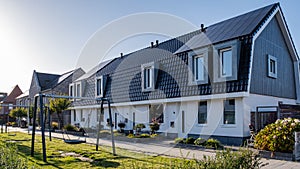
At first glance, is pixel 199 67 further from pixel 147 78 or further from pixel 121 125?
pixel 121 125

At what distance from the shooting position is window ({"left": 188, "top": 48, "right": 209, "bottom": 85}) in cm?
1418

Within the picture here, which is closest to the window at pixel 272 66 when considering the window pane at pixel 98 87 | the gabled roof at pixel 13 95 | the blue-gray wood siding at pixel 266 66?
the blue-gray wood siding at pixel 266 66

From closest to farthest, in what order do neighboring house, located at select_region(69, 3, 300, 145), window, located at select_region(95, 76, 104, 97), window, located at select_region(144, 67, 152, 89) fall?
neighboring house, located at select_region(69, 3, 300, 145) < window, located at select_region(144, 67, 152, 89) < window, located at select_region(95, 76, 104, 97)

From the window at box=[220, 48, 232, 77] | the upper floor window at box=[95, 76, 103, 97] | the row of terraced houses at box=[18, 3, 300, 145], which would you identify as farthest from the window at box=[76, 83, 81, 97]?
the window at box=[220, 48, 232, 77]

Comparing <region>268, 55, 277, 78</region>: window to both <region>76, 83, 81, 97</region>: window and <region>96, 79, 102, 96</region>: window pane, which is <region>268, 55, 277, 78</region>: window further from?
<region>76, 83, 81, 97</region>: window

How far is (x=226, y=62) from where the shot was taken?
1365 cm

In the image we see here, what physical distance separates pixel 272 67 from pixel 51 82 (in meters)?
33.2

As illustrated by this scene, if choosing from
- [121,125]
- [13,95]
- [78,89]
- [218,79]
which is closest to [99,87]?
[78,89]

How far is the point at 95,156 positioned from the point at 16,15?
538 cm

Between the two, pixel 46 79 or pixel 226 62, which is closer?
pixel 226 62

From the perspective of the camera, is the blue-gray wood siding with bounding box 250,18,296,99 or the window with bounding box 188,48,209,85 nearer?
the blue-gray wood siding with bounding box 250,18,296,99

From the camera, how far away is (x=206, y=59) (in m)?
14.1

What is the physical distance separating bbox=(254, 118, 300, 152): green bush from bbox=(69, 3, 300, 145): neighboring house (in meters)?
2.58

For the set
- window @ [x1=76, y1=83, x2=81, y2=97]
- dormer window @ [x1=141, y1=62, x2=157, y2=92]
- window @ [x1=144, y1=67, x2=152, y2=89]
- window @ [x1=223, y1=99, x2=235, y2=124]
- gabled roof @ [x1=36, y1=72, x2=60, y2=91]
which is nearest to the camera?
window @ [x1=223, y1=99, x2=235, y2=124]
